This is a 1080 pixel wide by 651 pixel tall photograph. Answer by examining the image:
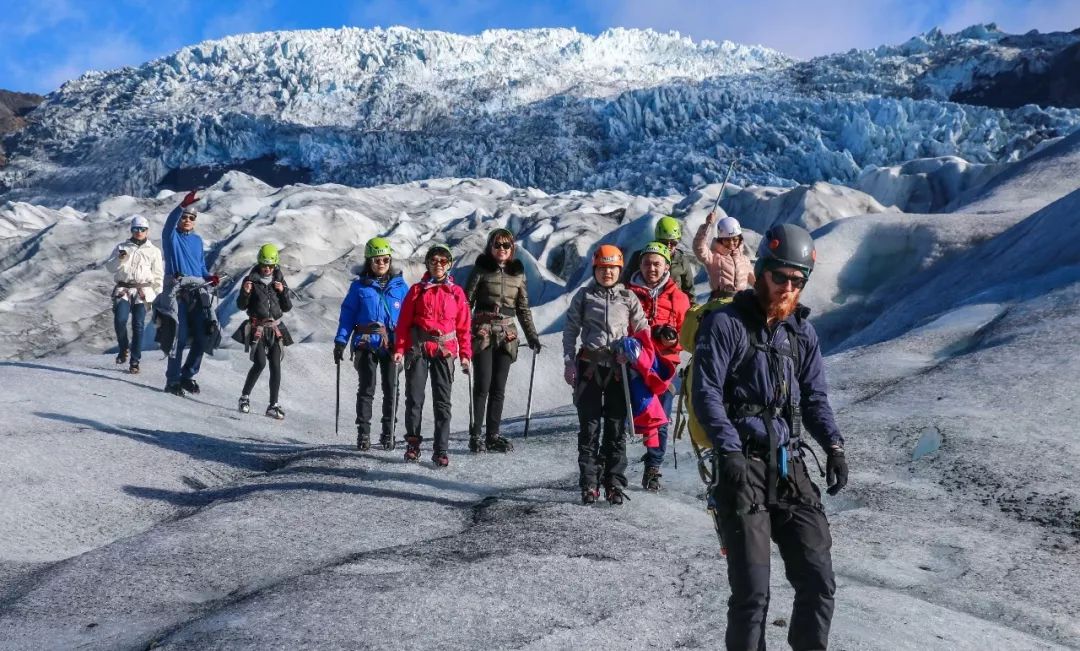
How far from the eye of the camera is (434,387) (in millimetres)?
7992

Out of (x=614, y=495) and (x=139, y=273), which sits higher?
(x=139, y=273)

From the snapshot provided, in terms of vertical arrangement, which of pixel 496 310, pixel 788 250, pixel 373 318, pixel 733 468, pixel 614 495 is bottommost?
pixel 614 495

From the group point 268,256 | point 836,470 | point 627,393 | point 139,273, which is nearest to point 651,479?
point 627,393

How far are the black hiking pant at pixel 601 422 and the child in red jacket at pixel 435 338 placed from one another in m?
1.60

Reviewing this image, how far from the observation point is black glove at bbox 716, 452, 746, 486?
3.66 meters

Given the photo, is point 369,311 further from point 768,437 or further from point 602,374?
point 768,437

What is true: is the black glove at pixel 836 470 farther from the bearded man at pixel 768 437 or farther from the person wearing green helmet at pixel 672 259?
the person wearing green helmet at pixel 672 259

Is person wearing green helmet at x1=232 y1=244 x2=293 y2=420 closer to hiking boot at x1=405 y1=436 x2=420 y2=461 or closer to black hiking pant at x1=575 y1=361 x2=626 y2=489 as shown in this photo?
hiking boot at x1=405 y1=436 x2=420 y2=461

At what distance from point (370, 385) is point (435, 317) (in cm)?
156

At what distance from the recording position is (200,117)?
4360 inches

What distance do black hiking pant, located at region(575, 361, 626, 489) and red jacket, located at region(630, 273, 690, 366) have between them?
0.59 metres

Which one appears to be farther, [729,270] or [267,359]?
[267,359]

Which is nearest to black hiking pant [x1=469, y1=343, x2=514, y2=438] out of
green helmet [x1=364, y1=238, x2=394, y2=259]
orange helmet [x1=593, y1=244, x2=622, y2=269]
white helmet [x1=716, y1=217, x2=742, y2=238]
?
green helmet [x1=364, y1=238, x2=394, y2=259]

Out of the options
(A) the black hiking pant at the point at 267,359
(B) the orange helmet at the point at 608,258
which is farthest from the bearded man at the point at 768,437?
(A) the black hiking pant at the point at 267,359
